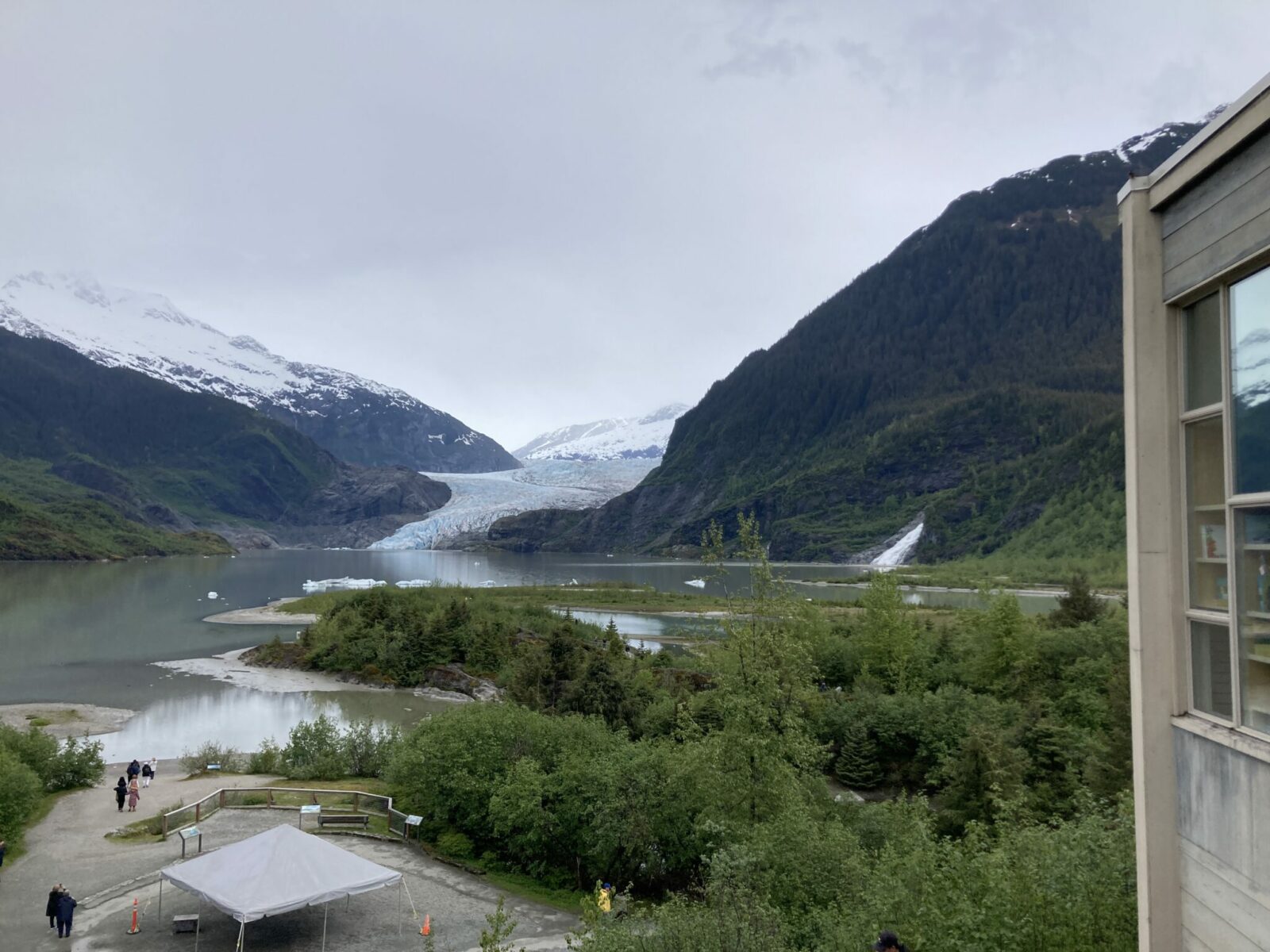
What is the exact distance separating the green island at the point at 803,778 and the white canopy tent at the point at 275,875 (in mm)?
4790

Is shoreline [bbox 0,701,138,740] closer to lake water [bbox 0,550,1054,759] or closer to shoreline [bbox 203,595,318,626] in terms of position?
lake water [bbox 0,550,1054,759]

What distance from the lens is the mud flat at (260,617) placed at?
73.8 m

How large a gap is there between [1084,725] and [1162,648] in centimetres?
2223

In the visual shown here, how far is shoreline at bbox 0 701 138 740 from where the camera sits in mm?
37375

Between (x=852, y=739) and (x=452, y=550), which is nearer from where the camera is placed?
(x=852, y=739)

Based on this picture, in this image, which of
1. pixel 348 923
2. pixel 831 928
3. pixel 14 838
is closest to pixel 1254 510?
pixel 831 928

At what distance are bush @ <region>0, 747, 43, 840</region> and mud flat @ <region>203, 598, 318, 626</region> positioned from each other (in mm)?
49203

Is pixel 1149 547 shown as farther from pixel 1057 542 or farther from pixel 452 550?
pixel 452 550

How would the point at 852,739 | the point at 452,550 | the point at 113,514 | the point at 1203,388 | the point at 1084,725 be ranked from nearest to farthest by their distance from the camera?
the point at 1203,388 < the point at 1084,725 < the point at 852,739 < the point at 113,514 < the point at 452,550

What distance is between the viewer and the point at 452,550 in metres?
190

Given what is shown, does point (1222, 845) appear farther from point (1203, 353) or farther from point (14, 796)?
point (14, 796)

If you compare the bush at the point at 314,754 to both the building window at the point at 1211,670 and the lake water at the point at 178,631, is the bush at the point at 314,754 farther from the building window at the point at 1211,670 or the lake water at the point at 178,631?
the building window at the point at 1211,670

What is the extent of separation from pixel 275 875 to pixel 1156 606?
49.4 feet

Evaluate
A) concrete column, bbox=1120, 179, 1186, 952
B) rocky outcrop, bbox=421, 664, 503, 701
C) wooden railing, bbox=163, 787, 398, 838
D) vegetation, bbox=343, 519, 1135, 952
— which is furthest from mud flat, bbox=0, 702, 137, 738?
concrete column, bbox=1120, 179, 1186, 952
